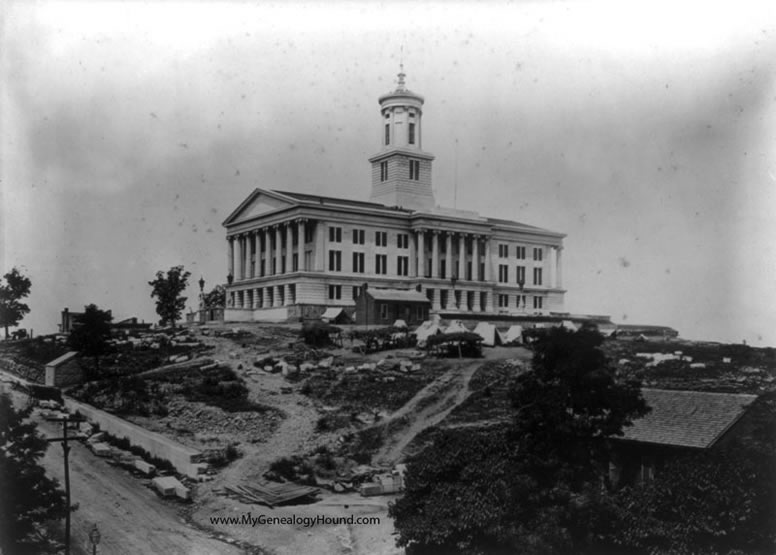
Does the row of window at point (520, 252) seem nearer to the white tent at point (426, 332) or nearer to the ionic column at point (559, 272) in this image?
the ionic column at point (559, 272)

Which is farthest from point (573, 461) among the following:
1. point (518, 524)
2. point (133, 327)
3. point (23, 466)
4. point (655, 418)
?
point (133, 327)

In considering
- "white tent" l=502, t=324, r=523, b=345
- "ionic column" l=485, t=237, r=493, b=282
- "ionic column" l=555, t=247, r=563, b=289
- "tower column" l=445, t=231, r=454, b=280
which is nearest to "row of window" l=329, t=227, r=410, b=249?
"tower column" l=445, t=231, r=454, b=280

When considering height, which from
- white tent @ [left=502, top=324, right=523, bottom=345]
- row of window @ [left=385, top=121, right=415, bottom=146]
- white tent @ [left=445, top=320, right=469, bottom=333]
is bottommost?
white tent @ [left=502, top=324, right=523, bottom=345]

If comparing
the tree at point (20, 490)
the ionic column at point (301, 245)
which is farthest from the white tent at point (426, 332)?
the tree at point (20, 490)

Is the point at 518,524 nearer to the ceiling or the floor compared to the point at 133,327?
nearer to the floor

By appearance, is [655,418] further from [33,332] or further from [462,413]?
[33,332]

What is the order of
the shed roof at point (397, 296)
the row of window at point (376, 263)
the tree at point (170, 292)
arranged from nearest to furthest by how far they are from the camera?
the tree at point (170, 292), the shed roof at point (397, 296), the row of window at point (376, 263)

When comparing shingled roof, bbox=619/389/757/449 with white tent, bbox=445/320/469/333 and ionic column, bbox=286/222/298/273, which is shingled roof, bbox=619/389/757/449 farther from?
ionic column, bbox=286/222/298/273
